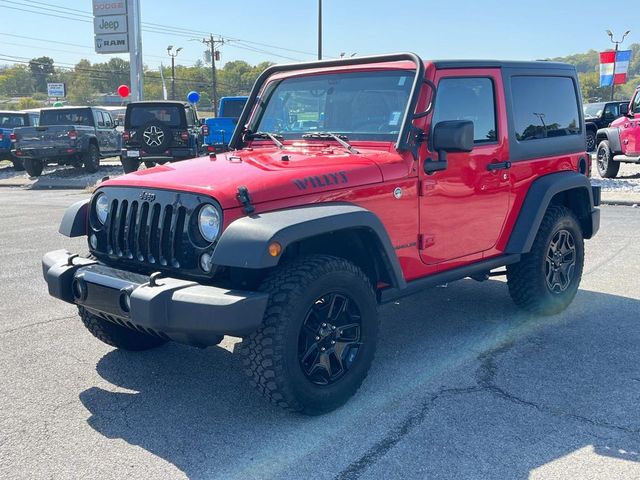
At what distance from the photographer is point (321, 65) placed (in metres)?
4.76

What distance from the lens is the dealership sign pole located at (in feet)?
88.2

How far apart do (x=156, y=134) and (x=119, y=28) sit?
12920 millimetres

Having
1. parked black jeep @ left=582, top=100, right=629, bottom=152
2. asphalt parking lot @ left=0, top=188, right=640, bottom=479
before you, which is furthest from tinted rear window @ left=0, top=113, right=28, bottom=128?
asphalt parking lot @ left=0, top=188, right=640, bottom=479

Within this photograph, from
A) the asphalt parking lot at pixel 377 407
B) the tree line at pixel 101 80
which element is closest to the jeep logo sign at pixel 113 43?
the asphalt parking lot at pixel 377 407

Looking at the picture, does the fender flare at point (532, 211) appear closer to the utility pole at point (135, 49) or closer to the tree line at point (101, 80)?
the utility pole at point (135, 49)

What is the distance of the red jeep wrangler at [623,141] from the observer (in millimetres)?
14234

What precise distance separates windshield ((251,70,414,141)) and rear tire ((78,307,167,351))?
169 centimetres

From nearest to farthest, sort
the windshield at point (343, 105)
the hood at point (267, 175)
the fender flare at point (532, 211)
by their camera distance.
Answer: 1. the hood at point (267, 175)
2. the windshield at point (343, 105)
3. the fender flare at point (532, 211)

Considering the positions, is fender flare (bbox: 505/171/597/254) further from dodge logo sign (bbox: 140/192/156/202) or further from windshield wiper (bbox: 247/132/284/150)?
dodge logo sign (bbox: 140/192/156/202)

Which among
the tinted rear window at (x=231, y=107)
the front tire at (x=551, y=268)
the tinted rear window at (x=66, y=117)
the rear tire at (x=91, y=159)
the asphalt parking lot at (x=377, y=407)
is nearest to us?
the asphalt parking lot at (x=377, y=407)

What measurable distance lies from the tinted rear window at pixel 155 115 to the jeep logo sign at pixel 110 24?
11.8m

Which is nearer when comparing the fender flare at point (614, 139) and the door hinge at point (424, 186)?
the door hinge at point (424, 186)

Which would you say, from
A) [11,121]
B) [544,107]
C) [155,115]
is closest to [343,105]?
[544,107]

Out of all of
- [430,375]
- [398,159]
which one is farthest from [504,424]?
[398,159]
